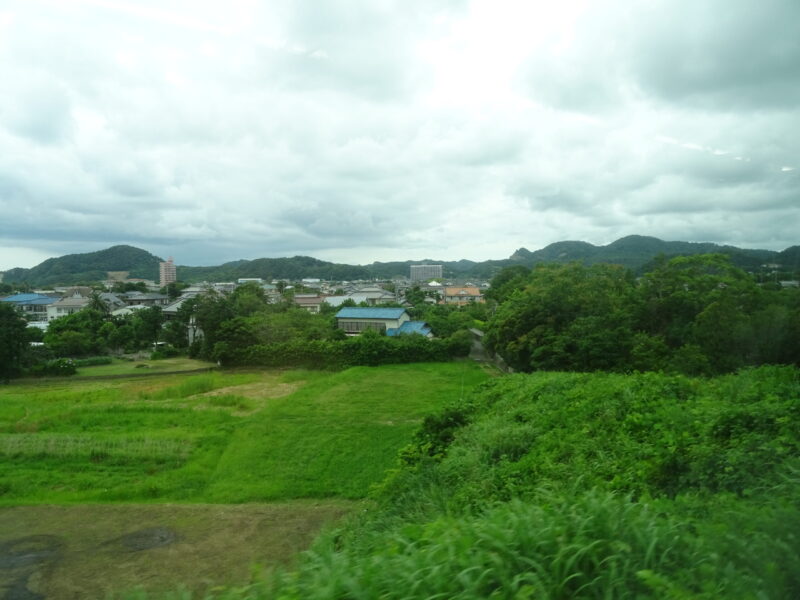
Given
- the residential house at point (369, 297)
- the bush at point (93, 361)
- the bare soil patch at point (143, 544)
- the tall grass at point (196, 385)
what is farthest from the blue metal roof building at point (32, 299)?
the bare soil patch at point (143, 544)

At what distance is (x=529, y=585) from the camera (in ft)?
6.86

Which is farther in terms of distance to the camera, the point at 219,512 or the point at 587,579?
the point at 219,512

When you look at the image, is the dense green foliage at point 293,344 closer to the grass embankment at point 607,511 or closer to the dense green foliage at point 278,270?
the grass embankment at point 607,511

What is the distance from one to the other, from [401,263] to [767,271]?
3913 inches

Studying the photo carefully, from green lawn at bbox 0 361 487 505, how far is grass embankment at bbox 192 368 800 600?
395 centimetres

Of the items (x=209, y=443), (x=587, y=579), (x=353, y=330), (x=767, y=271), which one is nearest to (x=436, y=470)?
(x=587, y=579)

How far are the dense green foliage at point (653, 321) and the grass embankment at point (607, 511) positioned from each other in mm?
5775

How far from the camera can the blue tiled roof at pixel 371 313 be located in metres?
31.0

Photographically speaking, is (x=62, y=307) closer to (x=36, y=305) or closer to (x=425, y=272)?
(x=36, y=305)

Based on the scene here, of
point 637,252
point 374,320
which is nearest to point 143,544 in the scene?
point 637,252

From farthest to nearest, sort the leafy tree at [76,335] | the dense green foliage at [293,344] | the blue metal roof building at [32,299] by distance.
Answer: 1. the blue metal roof building at [32,299]
2. the leafy tree at [76,335]
3. the dense green foliage at [293,344]

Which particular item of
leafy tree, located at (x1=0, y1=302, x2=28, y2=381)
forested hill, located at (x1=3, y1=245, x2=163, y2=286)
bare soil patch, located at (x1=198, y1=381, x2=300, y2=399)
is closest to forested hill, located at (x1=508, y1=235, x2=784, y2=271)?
bare soil patch, located at (x1=198, y1=381, x2=300, y2=399)

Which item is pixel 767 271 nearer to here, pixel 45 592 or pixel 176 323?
pixel 45 592

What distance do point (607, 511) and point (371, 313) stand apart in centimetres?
2907
